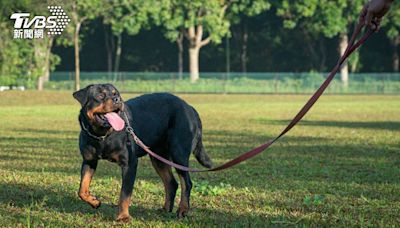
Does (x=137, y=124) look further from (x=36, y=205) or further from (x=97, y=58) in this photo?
(x=97, y=58)

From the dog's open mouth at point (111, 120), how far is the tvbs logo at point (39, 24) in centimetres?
3889

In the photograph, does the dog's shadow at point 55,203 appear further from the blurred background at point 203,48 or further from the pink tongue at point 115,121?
the blurred background at point 203,48

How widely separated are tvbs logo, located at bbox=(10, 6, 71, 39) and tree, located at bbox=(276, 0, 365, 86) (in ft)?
64.1

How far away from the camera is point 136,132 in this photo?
27.3ft

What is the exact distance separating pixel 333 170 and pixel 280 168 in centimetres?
88

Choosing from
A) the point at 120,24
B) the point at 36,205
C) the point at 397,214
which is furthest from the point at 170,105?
the point at 120,24

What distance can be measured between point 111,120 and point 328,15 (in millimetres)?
59815

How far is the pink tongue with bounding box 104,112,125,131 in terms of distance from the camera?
7.73m

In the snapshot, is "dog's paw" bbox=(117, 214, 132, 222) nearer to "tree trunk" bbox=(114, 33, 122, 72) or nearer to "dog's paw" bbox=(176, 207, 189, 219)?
"dog's paw" bbox=(176, 207, 189, 219)

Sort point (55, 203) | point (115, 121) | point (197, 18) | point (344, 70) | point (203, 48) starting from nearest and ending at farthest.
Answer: point (115, 121), point (55, 203), point (197, 18), point (344, 70), point (203, 48)

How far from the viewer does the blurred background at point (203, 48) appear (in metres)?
60.9

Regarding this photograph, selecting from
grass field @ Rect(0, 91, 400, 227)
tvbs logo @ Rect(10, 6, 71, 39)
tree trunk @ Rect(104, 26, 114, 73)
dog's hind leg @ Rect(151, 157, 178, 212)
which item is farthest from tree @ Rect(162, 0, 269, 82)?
dog's hind leg @ Rect(151, 157, 178, 212)

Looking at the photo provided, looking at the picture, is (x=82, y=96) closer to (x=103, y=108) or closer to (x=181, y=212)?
(x=103, y=108)

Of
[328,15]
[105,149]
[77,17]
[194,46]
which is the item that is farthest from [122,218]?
[194,46]
